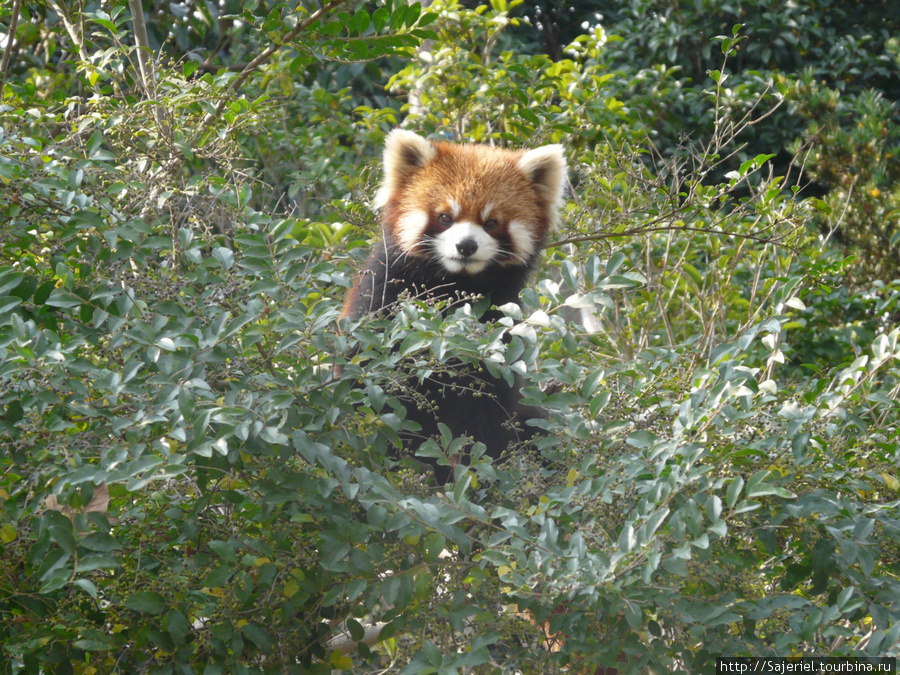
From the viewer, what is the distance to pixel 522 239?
3.31 meters

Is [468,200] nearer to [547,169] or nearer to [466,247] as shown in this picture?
[466,247]

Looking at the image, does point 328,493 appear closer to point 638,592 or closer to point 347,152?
point 638,592

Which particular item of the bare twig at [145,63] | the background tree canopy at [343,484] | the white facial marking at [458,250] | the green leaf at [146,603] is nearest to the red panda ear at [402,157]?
the white facial marking at [458,250]

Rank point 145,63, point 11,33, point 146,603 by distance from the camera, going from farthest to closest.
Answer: point 145,63 → point 11,33 → point 146,603

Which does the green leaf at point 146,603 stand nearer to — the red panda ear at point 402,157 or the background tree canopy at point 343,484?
the background tree canopy at point 343,484

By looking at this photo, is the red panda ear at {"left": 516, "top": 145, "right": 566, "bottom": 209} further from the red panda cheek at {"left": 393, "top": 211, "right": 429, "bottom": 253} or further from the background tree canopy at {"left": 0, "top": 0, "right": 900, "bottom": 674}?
the background tree canopy at {"left": 0, "top": 0, "right": 900, "bottom": 674}

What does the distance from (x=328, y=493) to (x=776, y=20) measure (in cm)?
735

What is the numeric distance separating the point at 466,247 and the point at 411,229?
28 centimetres

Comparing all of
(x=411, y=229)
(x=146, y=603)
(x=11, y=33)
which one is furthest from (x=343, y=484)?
(x=11, y=33)

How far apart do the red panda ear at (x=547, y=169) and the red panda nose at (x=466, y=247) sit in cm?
49

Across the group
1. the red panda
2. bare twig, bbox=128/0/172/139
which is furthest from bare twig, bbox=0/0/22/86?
the red panda

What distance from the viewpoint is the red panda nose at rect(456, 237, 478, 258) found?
3.08 metres

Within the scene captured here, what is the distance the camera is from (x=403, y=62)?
6496 millimetres

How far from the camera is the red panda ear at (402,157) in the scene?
3.31 metres
